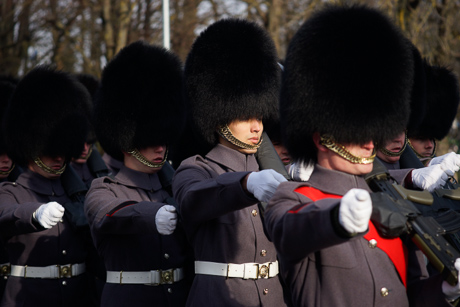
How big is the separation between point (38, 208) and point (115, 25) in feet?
32.3

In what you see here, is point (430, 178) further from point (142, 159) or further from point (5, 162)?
point (5, 162)

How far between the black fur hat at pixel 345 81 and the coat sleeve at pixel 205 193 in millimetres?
384

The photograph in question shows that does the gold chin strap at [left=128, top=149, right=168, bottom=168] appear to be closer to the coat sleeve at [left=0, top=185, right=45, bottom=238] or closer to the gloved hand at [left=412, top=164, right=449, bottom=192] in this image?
the coat sleeve at [left=0, top=185, right=45, bottom=238]

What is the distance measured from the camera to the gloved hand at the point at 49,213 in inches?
173

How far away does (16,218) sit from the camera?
15.5 feet

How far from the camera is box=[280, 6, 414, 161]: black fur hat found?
2855 mm

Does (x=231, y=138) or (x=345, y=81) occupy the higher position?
(x=345, y=81)

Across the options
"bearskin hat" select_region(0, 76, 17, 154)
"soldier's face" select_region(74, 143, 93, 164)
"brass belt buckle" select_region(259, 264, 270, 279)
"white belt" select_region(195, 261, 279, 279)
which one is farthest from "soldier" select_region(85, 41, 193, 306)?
"soldier's face" select_region(74, 143, 93, 164)

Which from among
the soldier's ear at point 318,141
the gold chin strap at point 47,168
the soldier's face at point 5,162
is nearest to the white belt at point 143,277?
the gold chin strap at point 47,168

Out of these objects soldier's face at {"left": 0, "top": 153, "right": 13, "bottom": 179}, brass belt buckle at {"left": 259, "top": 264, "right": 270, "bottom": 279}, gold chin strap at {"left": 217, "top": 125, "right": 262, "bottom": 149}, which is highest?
gold chin strap at {"left": 217, "top": 125, "right": 262, "bottom": 149}

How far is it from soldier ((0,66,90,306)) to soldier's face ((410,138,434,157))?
2790 millimetres

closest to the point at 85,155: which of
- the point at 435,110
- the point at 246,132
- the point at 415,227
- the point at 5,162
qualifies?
the point at 5,162

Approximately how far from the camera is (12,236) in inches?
204

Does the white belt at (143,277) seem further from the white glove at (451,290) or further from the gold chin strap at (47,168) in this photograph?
the white glove at (451,290)
